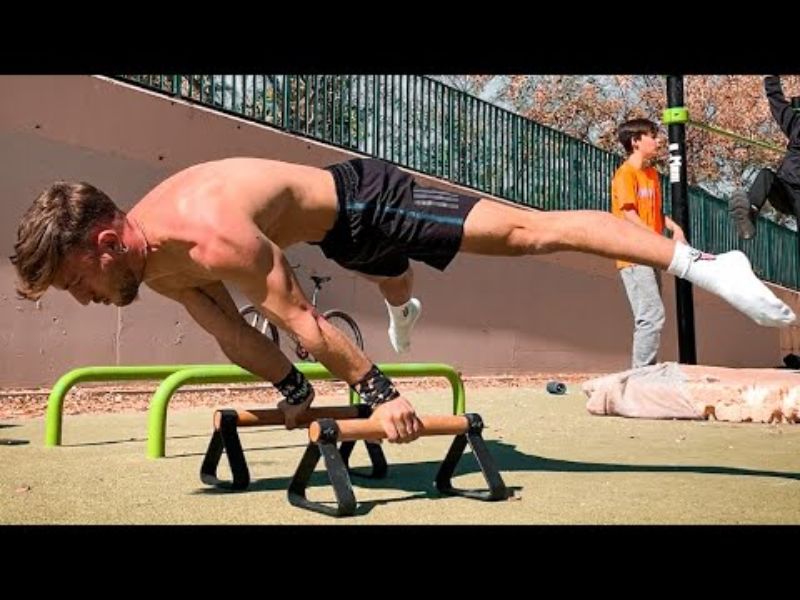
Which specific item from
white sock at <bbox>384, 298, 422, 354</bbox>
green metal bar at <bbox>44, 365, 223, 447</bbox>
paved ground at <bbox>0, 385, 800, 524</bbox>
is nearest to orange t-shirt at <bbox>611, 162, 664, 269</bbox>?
paved ground at <bbox>0, 385, 800, 524</bbox>

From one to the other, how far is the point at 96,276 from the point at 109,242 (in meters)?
0.09

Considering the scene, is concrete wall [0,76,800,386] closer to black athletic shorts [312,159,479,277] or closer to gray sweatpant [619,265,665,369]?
gray sweatpant [619,265,665,369]

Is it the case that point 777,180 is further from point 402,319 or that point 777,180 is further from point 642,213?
point 402,319

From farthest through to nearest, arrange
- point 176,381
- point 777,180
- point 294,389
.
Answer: point 777,180
point 176,381
point 294,389

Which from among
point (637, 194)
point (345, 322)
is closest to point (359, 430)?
point (637, 194)

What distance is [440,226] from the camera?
265cm

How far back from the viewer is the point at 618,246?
8.42ft

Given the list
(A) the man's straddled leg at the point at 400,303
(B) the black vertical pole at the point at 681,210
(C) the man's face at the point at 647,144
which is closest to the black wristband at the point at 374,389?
(A) the man's straddled leg at the point at 400,303

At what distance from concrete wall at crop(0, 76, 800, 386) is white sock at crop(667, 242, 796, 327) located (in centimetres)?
458

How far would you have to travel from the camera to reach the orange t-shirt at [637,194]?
5.38 metres

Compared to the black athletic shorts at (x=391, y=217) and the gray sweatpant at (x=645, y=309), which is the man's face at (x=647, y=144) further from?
the black athletic shorts at (x=391, y=217)
